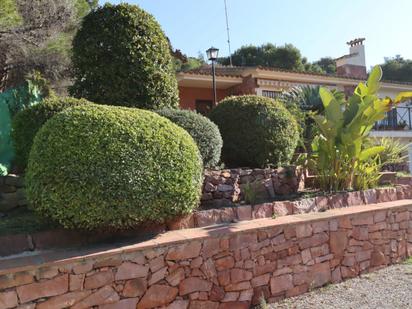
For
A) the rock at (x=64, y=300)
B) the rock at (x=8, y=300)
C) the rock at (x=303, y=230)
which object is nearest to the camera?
the rock at (x=8, y=300)

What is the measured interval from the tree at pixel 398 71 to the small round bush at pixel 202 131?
38.8 m

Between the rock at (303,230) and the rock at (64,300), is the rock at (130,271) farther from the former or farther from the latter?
the rock at (303,230)

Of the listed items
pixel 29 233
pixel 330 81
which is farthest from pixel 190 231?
pixel 330 81

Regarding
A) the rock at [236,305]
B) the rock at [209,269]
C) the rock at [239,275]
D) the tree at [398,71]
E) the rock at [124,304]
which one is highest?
the tree at [398,71]

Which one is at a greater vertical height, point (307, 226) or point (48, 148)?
point (48, 148)

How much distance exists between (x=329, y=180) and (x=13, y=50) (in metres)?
7.91

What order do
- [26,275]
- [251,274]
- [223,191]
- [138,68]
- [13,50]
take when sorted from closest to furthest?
1. [26,275]
2. [251,274]
3. [223,191]
4. [138,68]
5. [13,50]

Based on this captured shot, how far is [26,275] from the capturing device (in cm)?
375

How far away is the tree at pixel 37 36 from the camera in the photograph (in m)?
9.77

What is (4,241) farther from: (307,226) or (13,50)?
(13,50)

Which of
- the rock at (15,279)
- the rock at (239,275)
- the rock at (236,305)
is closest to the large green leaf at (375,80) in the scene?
the rock at (239,275)

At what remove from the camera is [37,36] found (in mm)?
10391

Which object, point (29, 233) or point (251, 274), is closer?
point (29, 233)

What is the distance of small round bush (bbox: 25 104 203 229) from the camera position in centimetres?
405
